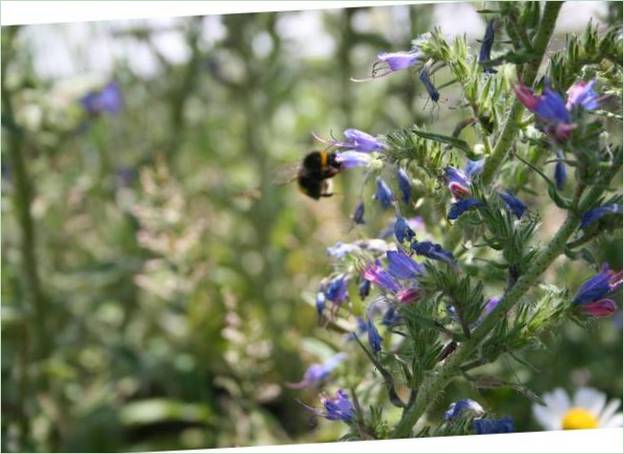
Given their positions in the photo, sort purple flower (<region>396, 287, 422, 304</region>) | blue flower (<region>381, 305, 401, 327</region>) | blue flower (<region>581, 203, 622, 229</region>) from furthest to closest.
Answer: blue flower (<region>381, 305, 401, 327</region>) < purple flower (<region>396, 287, 422, 304</region>) < blue flower (<region>581, 203, 622, 229</region>)

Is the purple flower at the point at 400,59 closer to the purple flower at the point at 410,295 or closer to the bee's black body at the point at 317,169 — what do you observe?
the purple flower at the point at 410,295

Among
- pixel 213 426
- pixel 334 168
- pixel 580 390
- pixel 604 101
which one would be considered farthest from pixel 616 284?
pixel 213 426

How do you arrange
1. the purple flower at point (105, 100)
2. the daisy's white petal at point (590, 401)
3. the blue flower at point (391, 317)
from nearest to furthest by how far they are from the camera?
the blue flower at point (391, 317), the daisy's white petal at point (590, 401), the purple flower at point (105, 100)

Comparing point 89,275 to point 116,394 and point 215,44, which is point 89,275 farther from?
point 215,44

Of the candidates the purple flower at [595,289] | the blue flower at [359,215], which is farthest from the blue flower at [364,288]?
the purple flower at [595,289]

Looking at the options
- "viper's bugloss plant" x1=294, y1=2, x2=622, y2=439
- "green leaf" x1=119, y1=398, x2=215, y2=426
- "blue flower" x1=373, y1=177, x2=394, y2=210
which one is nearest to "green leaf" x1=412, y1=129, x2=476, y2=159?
"viper's bugloss plant" x1=294, y1=2, x2=622, y2=439

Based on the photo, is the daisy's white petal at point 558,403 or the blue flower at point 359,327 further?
the daisy's white petal at point 558,403

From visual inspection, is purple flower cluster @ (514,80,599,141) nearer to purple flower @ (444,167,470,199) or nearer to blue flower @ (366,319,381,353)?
purple flower @ (444,167,470,199)
